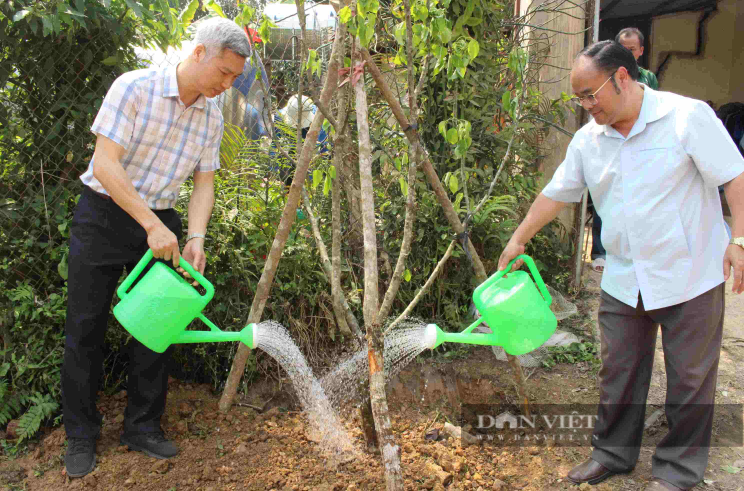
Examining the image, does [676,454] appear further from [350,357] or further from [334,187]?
[334,187]

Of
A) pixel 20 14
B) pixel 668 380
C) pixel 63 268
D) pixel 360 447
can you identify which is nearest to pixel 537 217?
pixel 668 380

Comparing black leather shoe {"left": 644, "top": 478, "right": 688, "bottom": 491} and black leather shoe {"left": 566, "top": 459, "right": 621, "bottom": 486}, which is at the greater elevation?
black leather shoe {"left": 644, "top": 478, "right": 688, "bottom": 491}

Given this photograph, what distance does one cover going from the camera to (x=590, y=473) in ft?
8.09

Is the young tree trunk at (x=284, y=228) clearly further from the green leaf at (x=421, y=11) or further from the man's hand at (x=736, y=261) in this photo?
the man's hand at (x=736, y=261)

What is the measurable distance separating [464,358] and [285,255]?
115cm

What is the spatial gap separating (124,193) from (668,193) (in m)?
1.93

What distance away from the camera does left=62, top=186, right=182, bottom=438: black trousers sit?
2.33 metres

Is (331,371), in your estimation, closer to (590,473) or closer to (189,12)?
(590,473)

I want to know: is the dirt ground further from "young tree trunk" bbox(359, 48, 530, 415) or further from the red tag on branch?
the red tag on branch

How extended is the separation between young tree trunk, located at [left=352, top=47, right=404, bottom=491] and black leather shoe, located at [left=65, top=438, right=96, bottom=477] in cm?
126

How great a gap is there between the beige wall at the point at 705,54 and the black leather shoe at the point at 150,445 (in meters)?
7.71

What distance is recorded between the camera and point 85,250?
2.33 m

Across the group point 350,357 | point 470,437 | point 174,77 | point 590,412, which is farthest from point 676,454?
point 174,77

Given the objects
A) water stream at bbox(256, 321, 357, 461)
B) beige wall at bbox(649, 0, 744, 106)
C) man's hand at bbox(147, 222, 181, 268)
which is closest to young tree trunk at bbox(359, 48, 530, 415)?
water stream at bbox(256, 321, 357, 461)
